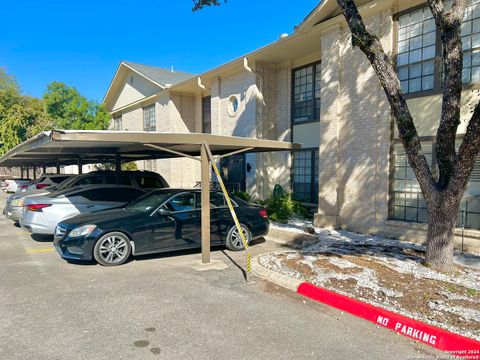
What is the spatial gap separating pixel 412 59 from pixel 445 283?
599 centimetres

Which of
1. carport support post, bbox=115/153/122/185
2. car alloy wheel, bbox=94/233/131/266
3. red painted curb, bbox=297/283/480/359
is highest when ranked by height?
carport support post, bbox=115/153/122/185

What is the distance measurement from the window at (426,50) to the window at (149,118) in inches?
623

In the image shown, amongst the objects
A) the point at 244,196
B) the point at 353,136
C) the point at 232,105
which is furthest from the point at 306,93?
the point at 244,196

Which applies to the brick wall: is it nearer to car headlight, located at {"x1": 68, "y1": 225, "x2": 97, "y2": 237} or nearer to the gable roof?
Answer: car headlight, located at {"x1": 68, "y1": 225, "x2": 97, "y2": 237}

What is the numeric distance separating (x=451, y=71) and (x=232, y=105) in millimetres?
11235

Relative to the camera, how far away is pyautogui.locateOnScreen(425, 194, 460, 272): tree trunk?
573 centimetres

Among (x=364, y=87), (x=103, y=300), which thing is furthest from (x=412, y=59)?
(x=103, y=300)

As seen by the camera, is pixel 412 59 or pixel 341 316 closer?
pixel 341 316

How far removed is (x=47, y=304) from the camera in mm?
4984

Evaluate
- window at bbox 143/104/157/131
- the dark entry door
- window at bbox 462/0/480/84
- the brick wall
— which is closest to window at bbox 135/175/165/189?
the dark entry door

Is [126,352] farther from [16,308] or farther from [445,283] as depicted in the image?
[445,283]

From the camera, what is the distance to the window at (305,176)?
13.0m

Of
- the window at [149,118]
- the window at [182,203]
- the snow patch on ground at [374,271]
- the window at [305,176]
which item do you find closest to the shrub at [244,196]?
the window at [305,176]

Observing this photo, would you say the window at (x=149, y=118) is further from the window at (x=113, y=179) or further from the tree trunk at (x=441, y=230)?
the tree trunk at (x=441, y=230)
